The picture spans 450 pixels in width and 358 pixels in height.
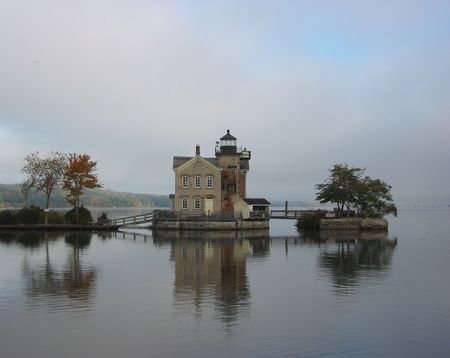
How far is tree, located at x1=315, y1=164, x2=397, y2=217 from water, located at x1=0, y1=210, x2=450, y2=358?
96.2ft

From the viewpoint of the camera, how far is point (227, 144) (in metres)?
61.9

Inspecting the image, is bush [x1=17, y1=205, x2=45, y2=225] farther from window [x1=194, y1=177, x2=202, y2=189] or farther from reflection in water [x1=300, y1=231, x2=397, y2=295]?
reflection in water [x1=300, y1=231, x2=397, y2=295]

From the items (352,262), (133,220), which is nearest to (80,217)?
(133,220)

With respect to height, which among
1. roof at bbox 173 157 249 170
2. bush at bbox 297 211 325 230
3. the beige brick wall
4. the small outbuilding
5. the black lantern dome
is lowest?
bush at bbox 297 211 325 230

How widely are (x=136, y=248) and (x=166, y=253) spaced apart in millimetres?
4413

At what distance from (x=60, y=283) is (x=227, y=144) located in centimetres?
4168

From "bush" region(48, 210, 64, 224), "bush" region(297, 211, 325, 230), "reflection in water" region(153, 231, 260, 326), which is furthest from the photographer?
"bush" region(297, 211, 325, 230)

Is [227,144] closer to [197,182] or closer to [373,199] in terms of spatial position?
[197,182]

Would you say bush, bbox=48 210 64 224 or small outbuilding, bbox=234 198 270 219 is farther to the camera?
bush, bbox=48 210 64 224

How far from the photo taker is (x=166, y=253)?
3472 centimetres

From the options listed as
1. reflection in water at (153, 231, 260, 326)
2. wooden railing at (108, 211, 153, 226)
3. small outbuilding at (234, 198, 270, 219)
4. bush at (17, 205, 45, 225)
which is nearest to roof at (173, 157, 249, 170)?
small outbuilding at (234, 198, 270, 219)

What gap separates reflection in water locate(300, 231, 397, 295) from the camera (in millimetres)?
22905

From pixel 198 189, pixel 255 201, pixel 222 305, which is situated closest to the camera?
pixel 222 305

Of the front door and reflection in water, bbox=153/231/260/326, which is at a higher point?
the front door
